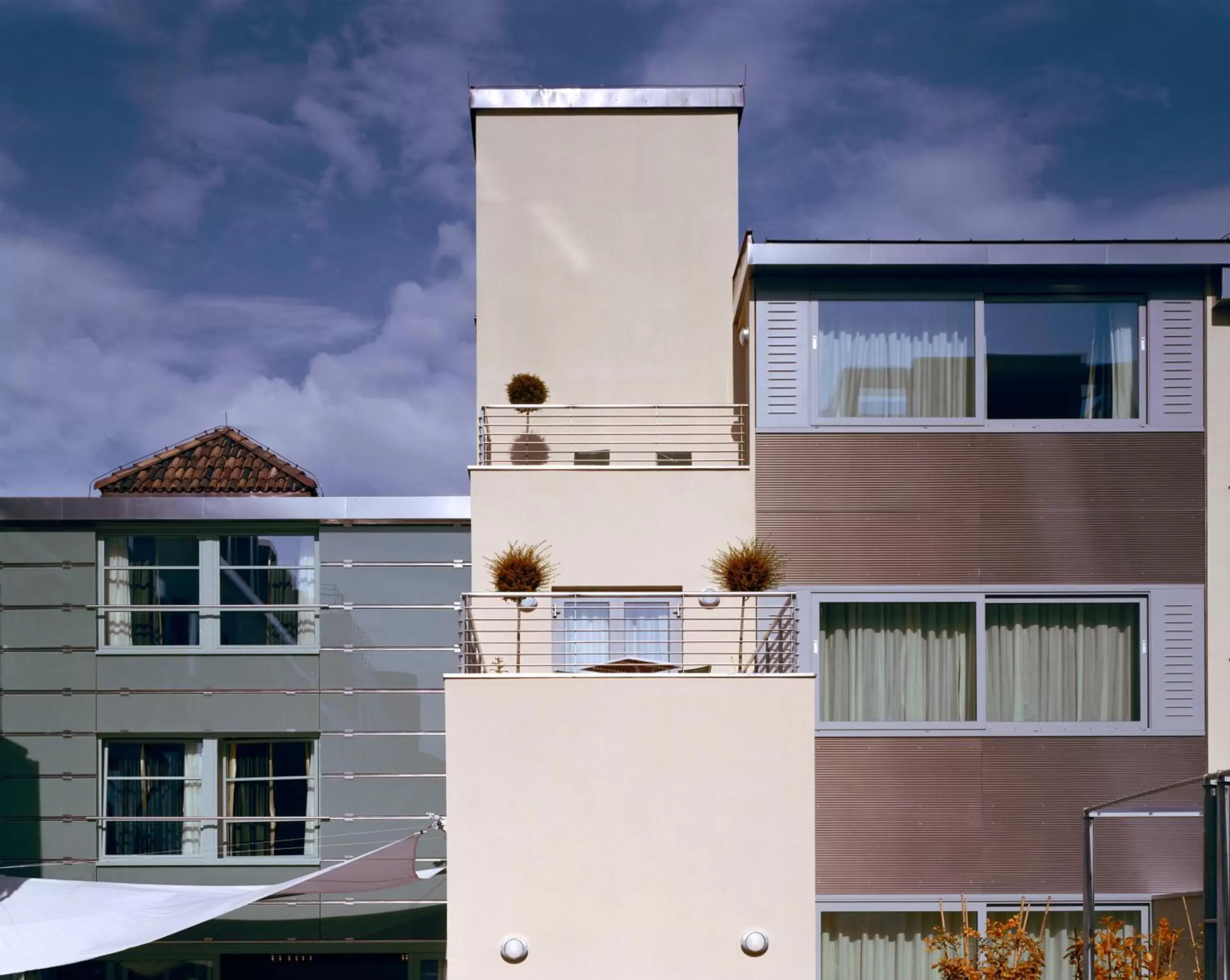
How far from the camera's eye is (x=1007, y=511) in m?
10.6

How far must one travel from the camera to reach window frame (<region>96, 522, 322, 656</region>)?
13.6 meters

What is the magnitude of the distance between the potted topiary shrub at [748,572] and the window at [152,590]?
23.5ft

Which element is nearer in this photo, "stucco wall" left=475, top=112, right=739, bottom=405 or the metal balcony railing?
the metal balcony railing

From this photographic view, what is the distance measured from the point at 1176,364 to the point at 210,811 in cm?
1213

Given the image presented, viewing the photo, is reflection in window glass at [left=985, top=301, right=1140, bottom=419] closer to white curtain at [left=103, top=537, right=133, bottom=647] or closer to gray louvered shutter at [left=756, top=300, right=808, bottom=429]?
gray louvered shutter at [left=756, top=300, right=808, bottom=429]

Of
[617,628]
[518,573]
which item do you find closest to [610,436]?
[617,628]

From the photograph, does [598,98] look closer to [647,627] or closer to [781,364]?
[781,364]

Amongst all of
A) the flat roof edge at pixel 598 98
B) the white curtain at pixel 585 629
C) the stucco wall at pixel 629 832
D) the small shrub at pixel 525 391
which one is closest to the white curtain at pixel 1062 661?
the stucco wall at pixel 629 832

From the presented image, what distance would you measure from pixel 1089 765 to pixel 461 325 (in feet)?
151

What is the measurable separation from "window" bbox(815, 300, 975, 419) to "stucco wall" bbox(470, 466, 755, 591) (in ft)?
5.23

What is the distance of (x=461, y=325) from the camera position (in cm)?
5356

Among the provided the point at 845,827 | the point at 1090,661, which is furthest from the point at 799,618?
the point at 1090,661

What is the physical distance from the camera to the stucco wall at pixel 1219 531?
10461mm

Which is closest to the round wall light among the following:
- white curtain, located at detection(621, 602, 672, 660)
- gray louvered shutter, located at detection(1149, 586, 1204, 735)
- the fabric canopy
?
the fabric canopy
